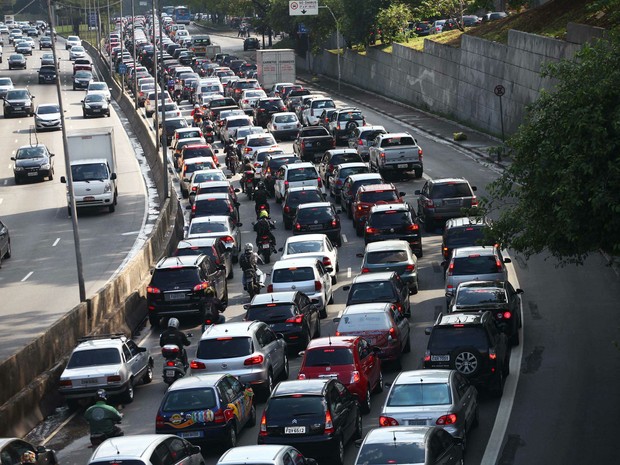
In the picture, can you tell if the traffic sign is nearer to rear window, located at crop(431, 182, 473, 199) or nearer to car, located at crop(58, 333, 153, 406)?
rear window, located at crop(431, 182, 473, 199)

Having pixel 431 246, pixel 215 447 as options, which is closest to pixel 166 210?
pixel 431 246

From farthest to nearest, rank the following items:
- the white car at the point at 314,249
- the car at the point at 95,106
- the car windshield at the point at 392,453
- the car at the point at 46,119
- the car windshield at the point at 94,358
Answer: the car at the point at 95,106 < the car at the point at 46,119 < the white car at the point at 314,249 < the car windshield at the point at 94,358 < the car windshield at the point at 392,453

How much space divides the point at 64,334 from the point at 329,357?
7.37 metres

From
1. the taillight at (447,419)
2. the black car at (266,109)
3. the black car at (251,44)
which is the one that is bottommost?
the black car at (251,44)

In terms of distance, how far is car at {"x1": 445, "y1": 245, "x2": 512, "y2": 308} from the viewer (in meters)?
30.9

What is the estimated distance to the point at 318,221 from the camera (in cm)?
4072

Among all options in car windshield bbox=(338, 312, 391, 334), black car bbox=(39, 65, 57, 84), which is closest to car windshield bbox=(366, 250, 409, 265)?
car windshield bbox=(338, 312, 391, 334)

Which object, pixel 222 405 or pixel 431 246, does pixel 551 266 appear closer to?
pixel 431 246

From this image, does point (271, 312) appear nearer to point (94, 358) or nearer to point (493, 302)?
point (94, 358)

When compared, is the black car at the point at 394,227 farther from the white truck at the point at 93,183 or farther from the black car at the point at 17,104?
the black car at the point at 17,104

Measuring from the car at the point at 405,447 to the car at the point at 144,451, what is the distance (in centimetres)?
254

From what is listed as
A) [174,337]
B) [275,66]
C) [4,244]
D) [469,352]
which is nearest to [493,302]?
[469,352]

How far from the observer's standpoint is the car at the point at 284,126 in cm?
6812

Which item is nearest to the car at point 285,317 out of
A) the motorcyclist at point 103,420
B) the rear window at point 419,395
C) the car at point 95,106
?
the motorcyclist at point 103,420
